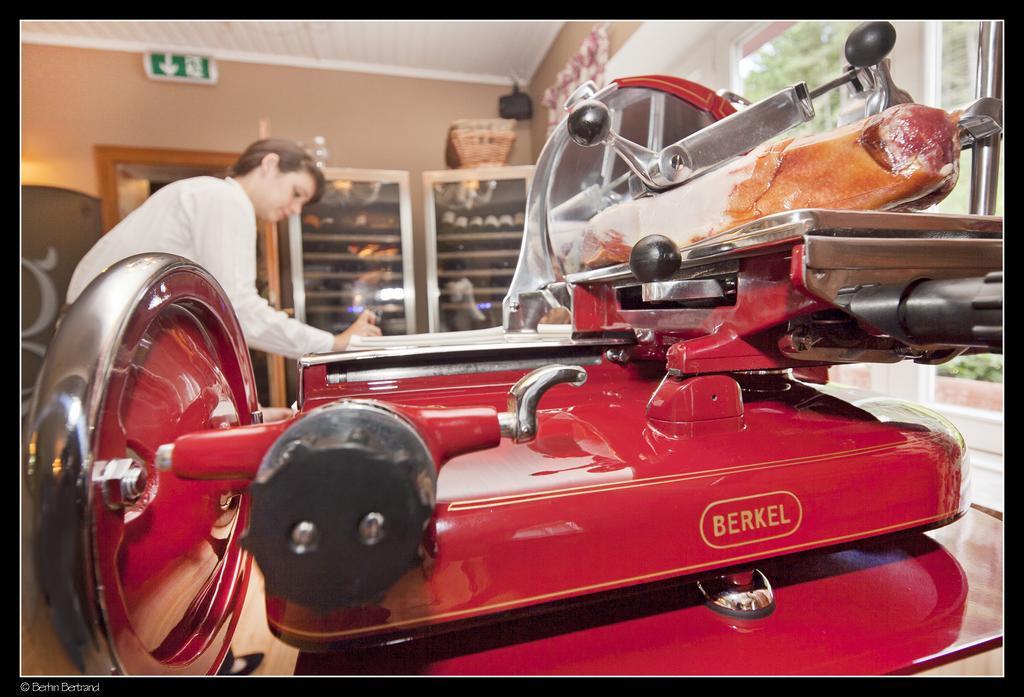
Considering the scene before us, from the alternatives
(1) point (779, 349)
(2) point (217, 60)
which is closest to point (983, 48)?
(1) point (779, 349)

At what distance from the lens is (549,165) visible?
94 centimetres

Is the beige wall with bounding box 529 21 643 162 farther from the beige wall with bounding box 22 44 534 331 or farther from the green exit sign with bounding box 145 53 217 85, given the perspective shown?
the green exit sign with bounding box 145 53 217 85

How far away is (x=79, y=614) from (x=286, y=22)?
11.7 ft

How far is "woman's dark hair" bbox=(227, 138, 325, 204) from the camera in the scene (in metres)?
1.40

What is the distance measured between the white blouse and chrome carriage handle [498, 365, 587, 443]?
1.27 feet

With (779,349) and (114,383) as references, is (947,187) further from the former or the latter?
(114,383)

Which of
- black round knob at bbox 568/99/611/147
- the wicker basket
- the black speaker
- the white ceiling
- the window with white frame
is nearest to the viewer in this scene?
black round knob at bbox 568/99/611/147

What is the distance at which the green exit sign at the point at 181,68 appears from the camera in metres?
3.16

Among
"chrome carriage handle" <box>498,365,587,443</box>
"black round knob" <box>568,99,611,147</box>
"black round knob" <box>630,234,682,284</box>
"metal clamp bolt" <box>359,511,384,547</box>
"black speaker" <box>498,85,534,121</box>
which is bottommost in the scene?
"metal clamp bolt" <box>359,511,384,547</box>

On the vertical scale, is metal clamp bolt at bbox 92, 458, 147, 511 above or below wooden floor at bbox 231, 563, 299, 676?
above

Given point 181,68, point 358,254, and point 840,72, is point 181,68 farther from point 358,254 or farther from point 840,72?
point 840,72

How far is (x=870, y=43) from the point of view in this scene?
2.10 ft

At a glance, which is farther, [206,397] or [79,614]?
[206,397]

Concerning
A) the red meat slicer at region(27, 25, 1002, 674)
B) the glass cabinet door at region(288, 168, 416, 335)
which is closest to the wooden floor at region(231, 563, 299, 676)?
the red meat slicer at region(27, 25, 1002, 674)
